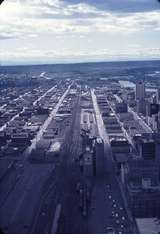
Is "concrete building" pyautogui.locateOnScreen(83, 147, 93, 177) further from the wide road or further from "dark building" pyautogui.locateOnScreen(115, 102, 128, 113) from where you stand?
"dark building" pyautogui.locateOnScreen(115, 102, 128, 113)

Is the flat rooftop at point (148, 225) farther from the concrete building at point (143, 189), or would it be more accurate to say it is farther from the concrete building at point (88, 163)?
the concrete building at point (88, 163)

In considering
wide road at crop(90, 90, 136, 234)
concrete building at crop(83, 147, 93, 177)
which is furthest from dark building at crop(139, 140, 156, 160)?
concrete building at crop(83, 147, 93, 177)

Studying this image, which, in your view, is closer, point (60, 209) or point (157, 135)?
point (60, 209)

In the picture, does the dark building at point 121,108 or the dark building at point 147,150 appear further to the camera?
the dark building at point 121,108

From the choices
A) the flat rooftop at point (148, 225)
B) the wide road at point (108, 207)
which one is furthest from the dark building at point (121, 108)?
the flat rooftop at point (148, 225)

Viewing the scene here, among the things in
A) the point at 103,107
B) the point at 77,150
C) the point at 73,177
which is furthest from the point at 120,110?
the point at 73,177

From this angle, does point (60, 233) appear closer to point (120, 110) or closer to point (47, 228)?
point (47, 228)

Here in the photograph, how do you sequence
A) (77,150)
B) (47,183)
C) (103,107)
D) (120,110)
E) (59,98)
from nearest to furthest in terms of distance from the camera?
(47,183) < (77,150) < (120,110) < (103,107) < (59,98)

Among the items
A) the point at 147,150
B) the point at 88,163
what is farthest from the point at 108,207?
the point at 147,150
